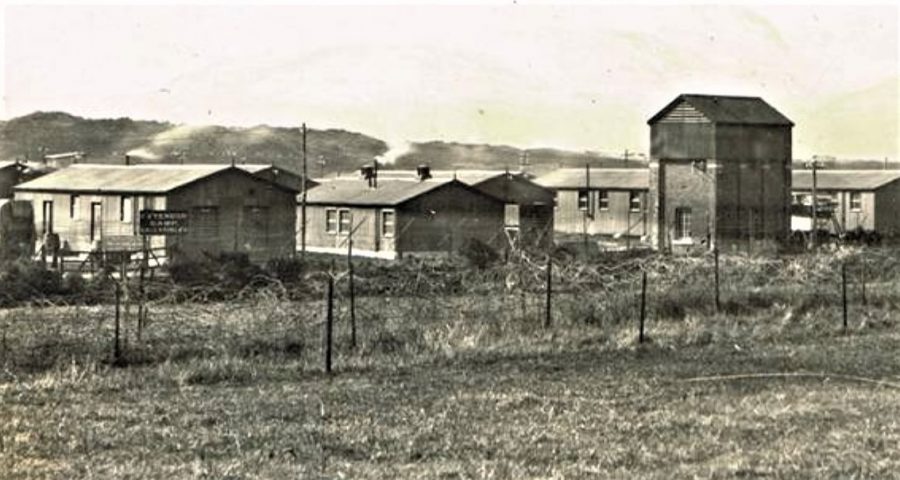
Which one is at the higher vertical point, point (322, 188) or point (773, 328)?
point (322, 188)

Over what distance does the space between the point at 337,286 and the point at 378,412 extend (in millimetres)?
25023

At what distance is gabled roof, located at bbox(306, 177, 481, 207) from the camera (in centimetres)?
5853

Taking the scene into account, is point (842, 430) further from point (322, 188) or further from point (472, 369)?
point (322, 188)

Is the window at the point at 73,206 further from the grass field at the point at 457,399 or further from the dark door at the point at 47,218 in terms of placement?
the grass field at the point at 457,399

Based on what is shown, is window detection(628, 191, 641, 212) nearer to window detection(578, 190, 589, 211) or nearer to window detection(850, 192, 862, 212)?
window detection(578, 190, 589, 211)

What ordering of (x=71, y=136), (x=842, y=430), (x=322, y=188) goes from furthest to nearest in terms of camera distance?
1. (x=71, y=136)
2. (x=322, y=188)
3. (x=842, y=430)

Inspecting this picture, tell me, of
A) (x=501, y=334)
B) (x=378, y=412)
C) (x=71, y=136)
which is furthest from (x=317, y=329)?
(x=71, y=136)

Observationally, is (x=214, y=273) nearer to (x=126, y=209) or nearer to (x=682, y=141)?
(x=126, y=209)

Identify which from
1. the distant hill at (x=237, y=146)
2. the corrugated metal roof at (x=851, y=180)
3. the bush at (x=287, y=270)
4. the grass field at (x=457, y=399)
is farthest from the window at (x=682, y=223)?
the distant hill at (x=237, y=146)

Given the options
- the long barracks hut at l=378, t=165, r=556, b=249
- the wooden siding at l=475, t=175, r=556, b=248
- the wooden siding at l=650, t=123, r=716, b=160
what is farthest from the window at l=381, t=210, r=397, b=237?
A: the wooden siding at l=650, t=123, r=716, b=160

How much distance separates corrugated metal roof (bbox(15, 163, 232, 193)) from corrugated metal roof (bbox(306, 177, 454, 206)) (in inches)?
296

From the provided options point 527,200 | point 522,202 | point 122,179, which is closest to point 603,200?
point 527,200

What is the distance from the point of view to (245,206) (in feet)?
181

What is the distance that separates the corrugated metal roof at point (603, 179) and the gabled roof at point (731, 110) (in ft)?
28.9
